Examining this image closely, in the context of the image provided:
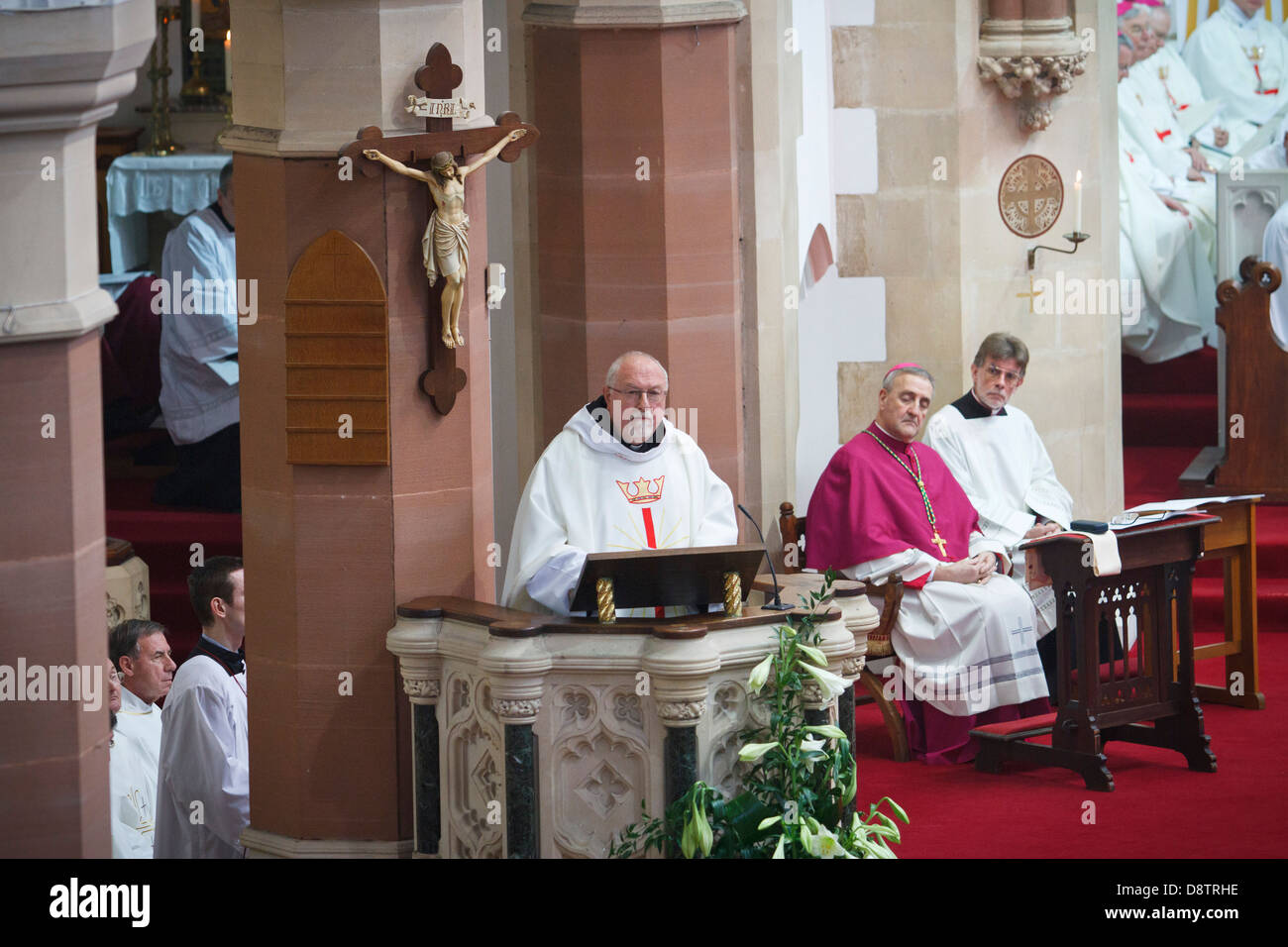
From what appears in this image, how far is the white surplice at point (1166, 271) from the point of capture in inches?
513

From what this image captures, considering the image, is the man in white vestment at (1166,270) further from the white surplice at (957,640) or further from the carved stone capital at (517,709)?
the carved stone capital at (517,709)

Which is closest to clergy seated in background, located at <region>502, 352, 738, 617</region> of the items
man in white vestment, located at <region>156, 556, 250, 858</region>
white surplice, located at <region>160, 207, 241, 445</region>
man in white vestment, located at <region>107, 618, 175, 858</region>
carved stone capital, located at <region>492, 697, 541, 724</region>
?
carved stone capital, located at <region>492, 697, 541, 724</region>

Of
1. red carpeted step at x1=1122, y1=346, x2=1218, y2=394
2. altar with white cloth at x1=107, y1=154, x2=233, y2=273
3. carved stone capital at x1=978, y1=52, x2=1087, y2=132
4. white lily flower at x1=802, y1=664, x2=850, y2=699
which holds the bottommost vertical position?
white lily flower at x1=802, y1=664, x2=850, y2=699

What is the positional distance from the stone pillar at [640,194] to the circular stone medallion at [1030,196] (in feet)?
6.73

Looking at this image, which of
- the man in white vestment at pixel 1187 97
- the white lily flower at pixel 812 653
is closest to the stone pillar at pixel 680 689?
the white lily flower at pixel 812 653

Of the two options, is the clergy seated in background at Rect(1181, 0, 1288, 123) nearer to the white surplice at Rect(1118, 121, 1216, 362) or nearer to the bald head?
the white surplice at Rect(1118, 121, 1216, 362)

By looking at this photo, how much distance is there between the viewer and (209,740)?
22.7 ft

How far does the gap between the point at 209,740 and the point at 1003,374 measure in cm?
366

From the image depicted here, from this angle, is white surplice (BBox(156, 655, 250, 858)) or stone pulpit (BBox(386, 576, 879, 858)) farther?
white surplice (BBox(156, 655, 250, 858))

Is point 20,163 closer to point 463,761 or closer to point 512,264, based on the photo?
point 463,761

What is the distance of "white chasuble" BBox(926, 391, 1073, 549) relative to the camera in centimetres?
914
